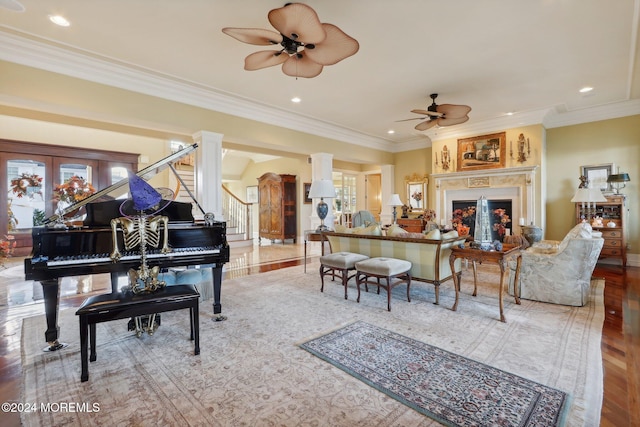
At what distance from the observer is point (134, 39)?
3.26 m

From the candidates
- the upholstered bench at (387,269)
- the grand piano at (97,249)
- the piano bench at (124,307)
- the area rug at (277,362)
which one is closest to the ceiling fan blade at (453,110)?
the upholstered bench at (387,269)

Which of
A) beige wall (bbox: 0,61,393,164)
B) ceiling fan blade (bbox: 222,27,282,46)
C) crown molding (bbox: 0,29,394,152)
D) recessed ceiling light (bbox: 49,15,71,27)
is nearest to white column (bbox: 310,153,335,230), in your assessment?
beige wall (bbox: 0,61,393,164)

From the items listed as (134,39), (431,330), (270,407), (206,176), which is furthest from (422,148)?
(270,407)

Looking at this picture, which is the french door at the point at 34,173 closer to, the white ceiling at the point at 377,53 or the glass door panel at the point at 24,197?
the glass door panel at the point at 24,197

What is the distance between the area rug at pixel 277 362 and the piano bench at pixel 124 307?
22 cm

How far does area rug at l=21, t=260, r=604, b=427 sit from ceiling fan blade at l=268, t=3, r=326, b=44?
260 cm

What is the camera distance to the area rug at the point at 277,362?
1621 mm

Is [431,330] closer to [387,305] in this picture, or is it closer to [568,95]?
[387,305]

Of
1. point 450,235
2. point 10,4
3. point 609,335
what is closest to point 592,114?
point 450,235

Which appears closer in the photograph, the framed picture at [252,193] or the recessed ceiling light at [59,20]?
the recessed ceiling light at [59,20]

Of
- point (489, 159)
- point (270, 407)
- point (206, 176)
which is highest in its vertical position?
point (489, 159)

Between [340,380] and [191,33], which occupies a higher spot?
[191,33]

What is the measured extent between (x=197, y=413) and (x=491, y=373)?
190cm

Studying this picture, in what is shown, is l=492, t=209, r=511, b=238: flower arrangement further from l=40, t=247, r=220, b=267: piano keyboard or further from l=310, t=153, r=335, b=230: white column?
l=310, t=153, r=335, b=230: white column
